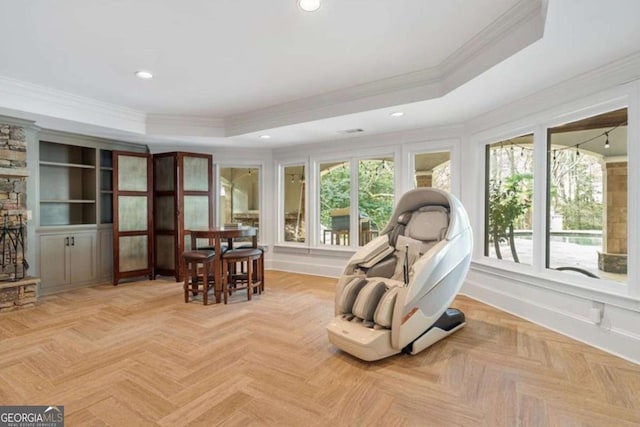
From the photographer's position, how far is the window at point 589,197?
2.83 meters

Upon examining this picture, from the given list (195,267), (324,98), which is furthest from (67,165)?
(324,98)

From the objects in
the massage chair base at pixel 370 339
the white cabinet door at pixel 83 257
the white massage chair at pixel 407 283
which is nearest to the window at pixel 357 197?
the white massage chair at pixel 407 283

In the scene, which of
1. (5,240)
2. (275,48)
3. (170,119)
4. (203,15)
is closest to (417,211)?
(275,48)

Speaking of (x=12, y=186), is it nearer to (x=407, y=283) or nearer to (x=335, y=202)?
(x=335, y=202)

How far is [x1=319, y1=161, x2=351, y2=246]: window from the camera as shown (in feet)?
18.4

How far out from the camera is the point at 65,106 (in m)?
3.96

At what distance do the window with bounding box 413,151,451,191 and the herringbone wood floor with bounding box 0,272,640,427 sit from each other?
6.55 ft

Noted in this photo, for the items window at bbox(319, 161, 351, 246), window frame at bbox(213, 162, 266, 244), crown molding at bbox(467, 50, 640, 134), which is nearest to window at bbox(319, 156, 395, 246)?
window at bbox(319, 161, 351, 246)

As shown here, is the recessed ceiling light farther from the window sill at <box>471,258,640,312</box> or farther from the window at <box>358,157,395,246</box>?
the window sill at <box>471,258,640,312</box>

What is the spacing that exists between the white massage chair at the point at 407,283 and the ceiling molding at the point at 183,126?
3233mm

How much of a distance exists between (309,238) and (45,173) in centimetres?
418

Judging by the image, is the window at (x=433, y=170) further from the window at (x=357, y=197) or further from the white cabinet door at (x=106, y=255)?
the white cabinet door at (x=106, y=255)

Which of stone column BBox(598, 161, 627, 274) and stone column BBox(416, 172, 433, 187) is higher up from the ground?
stone column BBox(416, 172, 433, 187)

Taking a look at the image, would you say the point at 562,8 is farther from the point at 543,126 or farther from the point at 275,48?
the point at 275,48
